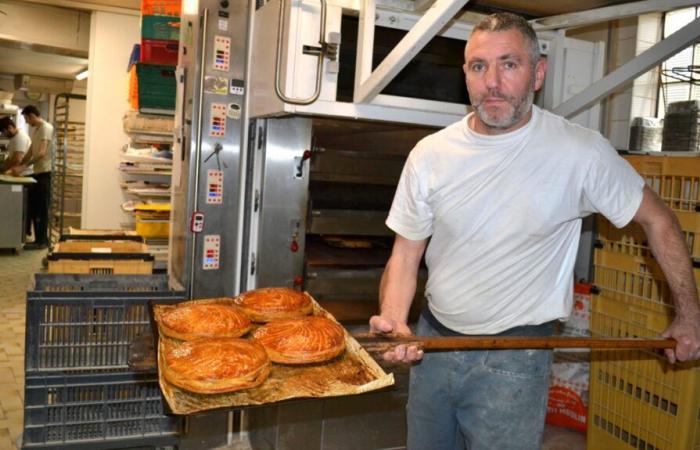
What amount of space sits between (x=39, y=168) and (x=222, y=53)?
7144 millimetres

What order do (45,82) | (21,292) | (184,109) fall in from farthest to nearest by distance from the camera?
(45,82) < (21,292) < (184,109)

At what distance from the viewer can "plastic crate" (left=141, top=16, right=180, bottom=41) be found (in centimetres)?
408

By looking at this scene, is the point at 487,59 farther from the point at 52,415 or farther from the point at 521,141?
the point at 52,415

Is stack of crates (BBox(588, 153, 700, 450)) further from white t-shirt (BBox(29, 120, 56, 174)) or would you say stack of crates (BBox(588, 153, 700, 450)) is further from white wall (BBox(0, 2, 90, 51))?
white t-shirt (BBox(29, 120, 56, 174))

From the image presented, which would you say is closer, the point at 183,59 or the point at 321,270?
the point at 321,270

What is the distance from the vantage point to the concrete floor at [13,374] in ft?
11.0

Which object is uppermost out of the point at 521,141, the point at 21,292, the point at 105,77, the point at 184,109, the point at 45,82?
the point at 45,82

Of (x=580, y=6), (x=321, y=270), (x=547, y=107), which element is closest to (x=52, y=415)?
(x=321, y=270)

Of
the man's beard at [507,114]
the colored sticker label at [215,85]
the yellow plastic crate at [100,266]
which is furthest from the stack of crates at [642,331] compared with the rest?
the yellow plastic crate at [100,266]

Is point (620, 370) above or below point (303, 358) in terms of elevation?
below

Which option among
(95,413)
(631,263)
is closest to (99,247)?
(95,413)

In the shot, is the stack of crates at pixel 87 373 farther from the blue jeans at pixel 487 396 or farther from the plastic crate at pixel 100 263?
the blue jeans at pixel 487 396

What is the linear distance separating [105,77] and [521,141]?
577 cm

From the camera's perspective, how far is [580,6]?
102 inches
